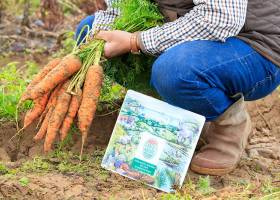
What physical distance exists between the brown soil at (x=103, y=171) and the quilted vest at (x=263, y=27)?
57 centimetres

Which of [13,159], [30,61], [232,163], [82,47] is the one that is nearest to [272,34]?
[232,163]

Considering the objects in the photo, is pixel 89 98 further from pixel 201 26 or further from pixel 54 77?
pixel 201 26

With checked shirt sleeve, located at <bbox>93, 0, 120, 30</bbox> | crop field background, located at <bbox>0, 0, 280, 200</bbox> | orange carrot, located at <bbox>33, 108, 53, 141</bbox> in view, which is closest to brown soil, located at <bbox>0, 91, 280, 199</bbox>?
crop field background, located at <bbox>0, 0, 280, 200</bbox>

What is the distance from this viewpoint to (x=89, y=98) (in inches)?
112

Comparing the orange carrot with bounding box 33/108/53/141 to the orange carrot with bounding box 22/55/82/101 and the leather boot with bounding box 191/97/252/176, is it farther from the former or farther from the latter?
the leather boot with bounding box 191/97/252/176

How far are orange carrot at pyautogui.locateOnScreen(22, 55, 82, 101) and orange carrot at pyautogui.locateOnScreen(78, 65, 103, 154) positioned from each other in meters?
0.10

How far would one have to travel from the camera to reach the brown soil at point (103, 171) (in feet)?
8.48

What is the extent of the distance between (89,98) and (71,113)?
0.12 meters

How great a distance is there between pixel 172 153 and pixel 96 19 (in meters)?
0.86

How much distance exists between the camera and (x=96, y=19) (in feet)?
10.4

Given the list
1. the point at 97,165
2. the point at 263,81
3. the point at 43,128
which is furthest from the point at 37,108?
the point at 263,81

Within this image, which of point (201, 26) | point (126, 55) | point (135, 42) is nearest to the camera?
point (201, 26)

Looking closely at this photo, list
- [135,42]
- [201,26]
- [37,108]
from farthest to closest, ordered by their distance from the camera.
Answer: [37,108]
[135,42]
[201,26]

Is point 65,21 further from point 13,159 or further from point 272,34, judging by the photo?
point 272,34
